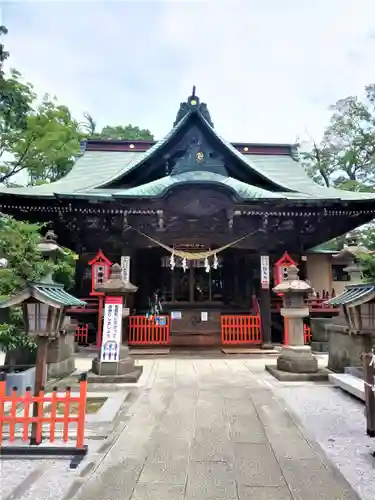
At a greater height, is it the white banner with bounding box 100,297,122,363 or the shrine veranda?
the shrine veranda

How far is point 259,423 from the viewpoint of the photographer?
175 inches

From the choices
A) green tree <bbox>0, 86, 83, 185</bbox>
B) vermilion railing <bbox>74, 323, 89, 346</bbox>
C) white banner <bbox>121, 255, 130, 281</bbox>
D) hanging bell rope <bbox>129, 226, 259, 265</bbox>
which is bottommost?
vermilion railing <bbox>74, 323, 89, 346</bbox>

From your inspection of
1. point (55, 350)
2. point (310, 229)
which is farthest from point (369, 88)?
point (55, 350)

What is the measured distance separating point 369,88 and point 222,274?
17889 millimetres

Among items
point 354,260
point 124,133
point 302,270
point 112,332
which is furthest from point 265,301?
point 124,133

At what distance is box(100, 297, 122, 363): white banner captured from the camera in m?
6.92

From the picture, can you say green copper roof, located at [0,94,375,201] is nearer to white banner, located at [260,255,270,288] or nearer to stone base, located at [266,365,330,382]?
white banner, located at [260,255,270,288]

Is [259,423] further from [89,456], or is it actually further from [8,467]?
[8,467]

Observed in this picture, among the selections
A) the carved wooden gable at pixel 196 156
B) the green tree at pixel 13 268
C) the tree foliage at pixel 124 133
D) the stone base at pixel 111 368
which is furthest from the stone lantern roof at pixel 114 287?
the tree foliage at pixel 124 133

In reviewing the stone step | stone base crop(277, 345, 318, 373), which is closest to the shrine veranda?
stone base crop(277, 345, 318, 373)

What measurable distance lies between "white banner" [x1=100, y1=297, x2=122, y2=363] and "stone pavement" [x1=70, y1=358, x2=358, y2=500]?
4.67 ft

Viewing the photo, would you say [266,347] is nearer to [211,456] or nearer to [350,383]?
[350,383]

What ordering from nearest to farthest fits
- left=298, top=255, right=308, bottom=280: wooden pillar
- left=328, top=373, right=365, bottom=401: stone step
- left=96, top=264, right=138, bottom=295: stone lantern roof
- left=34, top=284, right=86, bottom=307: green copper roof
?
left=34, top=284, right=86, bottom=307: green copper roof
left=328, top=373, right=365, bottom=401: stone step
left=96, top=264, right=138, bottom=295: stone lantern roof
left=298, top=255, right=308, bottom=280: wooden pillar

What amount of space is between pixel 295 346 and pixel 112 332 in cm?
406
